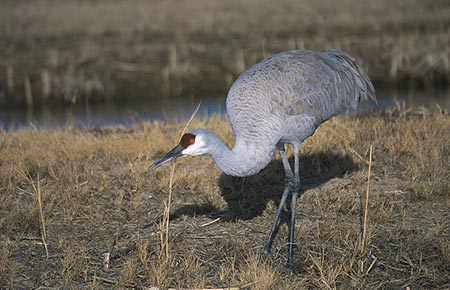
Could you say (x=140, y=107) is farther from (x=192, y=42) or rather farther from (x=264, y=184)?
(x=264, y=184)

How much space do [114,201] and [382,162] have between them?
251 centimetres

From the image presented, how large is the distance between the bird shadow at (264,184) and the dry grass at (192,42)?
606 centimetres

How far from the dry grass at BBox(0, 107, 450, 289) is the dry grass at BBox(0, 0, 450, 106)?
205 inches

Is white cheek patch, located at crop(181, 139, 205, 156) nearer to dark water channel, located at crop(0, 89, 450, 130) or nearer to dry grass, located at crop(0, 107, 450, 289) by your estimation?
dry grass, located at crop(0, 107, 450, 289)

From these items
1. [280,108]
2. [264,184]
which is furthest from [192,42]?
[280,108]

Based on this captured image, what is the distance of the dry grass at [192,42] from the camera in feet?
44.4

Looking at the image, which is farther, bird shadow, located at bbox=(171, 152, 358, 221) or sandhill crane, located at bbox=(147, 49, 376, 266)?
bird shadow, located at bbox=(171, 152, 358, 221)

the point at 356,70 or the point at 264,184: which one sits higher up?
the point at 356,70

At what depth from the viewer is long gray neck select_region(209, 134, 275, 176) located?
421 centimetres

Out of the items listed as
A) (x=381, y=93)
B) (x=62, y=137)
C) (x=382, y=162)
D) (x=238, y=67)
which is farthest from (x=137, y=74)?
(x=382, y=162)

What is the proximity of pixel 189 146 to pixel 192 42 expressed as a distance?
12705 millimetres

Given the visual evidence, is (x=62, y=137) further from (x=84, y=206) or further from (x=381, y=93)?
(x=381, y=93)

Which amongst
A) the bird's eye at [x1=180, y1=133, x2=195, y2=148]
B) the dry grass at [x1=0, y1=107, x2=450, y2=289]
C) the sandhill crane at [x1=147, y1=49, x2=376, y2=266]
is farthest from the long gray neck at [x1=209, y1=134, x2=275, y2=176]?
the dry grass at [x1=0, y1=107, x2=450, y2=289]

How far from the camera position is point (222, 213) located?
530 centimetres
